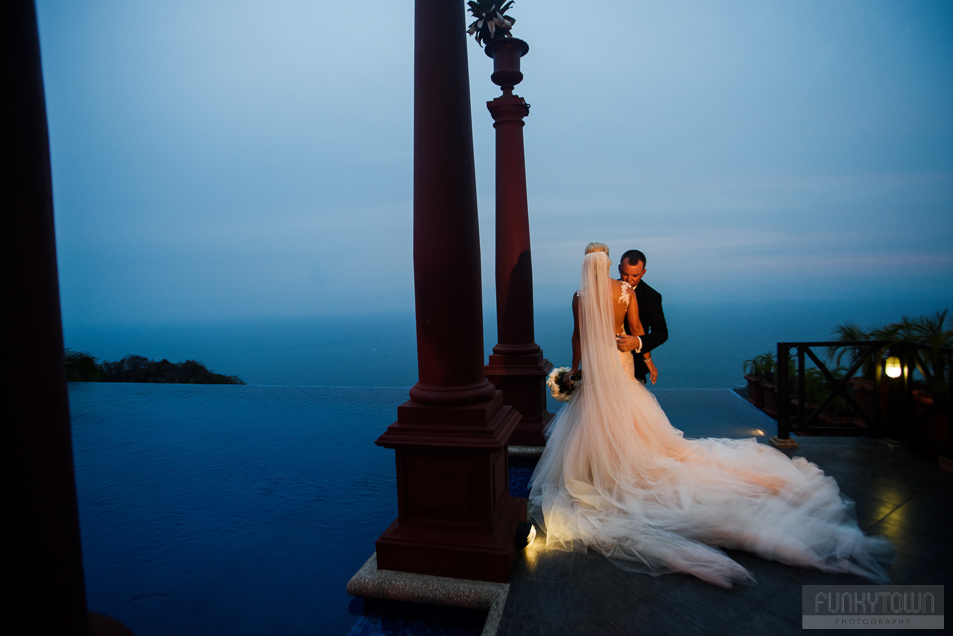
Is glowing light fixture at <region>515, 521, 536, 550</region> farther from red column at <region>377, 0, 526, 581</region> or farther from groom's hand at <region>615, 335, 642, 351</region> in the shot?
groom's hand at <region>615, 335, 642, 351</region>

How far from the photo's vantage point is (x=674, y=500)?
10.9ft

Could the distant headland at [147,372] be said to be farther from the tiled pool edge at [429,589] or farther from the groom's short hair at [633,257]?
the groom's short hair at [633,257]

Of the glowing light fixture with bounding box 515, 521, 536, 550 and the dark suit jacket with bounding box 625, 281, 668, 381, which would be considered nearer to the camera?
the glowing light fixture with bounding box 515, 521, 536, 550

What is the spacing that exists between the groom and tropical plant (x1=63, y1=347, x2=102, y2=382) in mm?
14330

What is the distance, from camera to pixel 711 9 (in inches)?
1622

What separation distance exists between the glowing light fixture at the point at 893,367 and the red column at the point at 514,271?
12.1 feet

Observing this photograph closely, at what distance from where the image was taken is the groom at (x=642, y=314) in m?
4.24

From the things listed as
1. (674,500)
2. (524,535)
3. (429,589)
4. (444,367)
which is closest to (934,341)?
(674,500)

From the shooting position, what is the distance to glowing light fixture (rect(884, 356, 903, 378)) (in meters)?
4.99

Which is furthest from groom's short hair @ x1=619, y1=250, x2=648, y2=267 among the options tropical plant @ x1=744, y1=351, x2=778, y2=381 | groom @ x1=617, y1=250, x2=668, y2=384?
tropical plant @ x1=744, y1=351, x2=778, y2=381

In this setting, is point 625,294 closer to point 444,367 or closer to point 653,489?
point 653,489

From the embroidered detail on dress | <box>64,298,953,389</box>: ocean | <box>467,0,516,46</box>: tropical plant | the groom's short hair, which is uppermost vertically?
<box>467,0,516,46</box>: tropical plant

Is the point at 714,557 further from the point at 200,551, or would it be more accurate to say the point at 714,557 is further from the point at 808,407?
the point at 808,407

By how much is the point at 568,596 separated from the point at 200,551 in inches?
118
